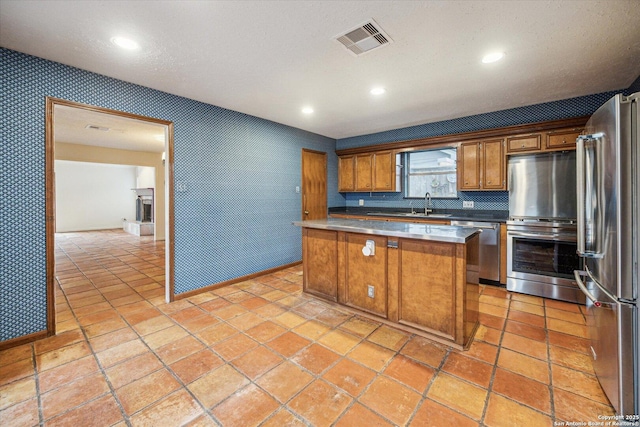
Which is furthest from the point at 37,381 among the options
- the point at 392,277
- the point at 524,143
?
the point at 524,143

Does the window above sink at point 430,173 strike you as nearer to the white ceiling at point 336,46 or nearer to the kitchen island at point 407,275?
the white ceiling at point 336,46

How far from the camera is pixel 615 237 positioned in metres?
1.47

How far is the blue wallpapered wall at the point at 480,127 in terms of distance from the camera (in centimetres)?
350

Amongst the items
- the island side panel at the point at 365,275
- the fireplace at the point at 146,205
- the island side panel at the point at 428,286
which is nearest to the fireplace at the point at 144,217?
the fireplace at the point at 146,205

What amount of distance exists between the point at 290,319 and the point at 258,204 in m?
2.10

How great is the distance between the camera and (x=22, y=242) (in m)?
2.39

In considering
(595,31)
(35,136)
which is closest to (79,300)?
(35,136)

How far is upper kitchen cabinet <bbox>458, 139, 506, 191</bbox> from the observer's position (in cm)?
391

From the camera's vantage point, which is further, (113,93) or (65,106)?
(113,93)

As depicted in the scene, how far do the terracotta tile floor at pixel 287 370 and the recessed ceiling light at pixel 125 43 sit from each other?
255 centimetres

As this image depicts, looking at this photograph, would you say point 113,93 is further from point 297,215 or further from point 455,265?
point 455,265

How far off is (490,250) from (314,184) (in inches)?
126

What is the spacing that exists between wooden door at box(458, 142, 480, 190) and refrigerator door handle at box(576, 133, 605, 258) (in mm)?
2394

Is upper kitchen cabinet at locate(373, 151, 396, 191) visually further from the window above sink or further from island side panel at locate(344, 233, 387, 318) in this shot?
island side panel at locate(344, 233, 387, 318)
